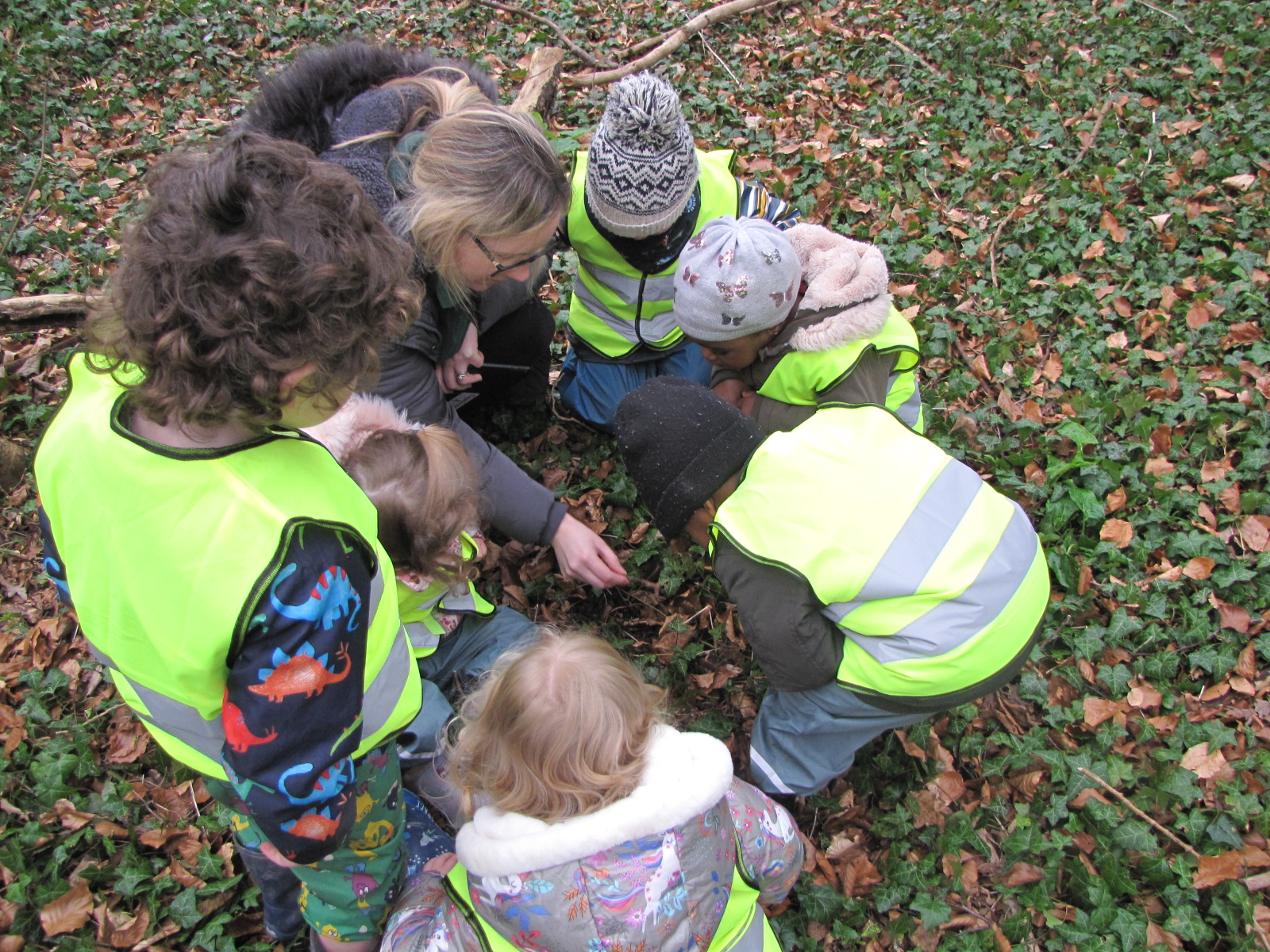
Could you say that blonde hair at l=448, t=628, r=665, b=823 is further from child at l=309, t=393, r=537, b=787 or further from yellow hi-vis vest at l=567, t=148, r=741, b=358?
yellow hi-vis vest at l=567, t=148, r=741, b=358

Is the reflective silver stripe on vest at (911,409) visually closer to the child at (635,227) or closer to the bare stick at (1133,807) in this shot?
the child at (635,227)

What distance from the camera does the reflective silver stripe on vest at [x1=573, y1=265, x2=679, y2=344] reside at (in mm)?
3221

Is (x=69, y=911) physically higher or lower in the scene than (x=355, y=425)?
lower

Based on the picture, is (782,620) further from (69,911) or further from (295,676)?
(69,911)

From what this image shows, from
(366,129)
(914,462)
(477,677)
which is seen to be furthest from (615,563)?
(366,129)

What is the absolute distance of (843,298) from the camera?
99.3 inches

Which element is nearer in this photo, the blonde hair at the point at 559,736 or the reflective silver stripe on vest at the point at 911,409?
the blonde hair at the point at 559,736

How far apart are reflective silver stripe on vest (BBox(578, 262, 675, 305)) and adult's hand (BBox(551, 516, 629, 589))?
0.99m

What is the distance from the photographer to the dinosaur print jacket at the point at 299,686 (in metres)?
1.31

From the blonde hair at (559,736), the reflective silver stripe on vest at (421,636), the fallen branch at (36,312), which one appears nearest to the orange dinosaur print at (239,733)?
the blonde hair at (559,736)

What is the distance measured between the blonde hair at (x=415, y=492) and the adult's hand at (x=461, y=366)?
73cm

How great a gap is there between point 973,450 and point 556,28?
15.0ft

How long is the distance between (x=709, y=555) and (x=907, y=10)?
5.17 m

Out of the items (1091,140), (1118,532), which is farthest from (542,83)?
(1118,532)
